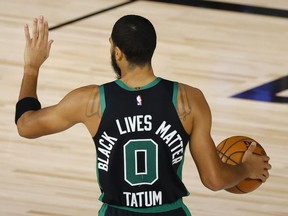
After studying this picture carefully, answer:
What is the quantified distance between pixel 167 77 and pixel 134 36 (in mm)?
4656

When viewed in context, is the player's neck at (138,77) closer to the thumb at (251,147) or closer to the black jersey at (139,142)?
the black jersey at (139,142)

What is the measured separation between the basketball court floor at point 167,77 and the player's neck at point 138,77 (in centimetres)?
246

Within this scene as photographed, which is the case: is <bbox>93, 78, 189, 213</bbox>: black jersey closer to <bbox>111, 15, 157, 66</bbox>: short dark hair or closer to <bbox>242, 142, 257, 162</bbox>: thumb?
<bbox>111, 15, 157, 66</bbox>: short dark hair

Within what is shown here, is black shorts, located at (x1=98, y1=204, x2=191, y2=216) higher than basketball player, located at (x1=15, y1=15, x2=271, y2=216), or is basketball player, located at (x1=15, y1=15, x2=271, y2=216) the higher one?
basketball player, located at (x1=15, y1=15, x2=271, y2=216)

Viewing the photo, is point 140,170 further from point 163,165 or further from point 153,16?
point 153,16

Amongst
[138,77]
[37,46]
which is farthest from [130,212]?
[37,46]

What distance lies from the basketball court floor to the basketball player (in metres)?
2.30

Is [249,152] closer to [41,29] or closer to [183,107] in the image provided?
[183,107]

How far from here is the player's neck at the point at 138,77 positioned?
3852 millimetres

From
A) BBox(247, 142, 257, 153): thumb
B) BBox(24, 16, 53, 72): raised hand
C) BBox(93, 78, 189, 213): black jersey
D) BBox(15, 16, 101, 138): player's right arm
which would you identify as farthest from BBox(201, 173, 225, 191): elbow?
BBox(24, 16, 53, 72): raised hand

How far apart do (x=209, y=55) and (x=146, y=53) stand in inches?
208

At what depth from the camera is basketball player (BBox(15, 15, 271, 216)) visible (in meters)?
3.81

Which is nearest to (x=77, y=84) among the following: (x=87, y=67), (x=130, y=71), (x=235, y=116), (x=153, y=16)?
(x=87, y=67)

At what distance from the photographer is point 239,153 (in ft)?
14.6
